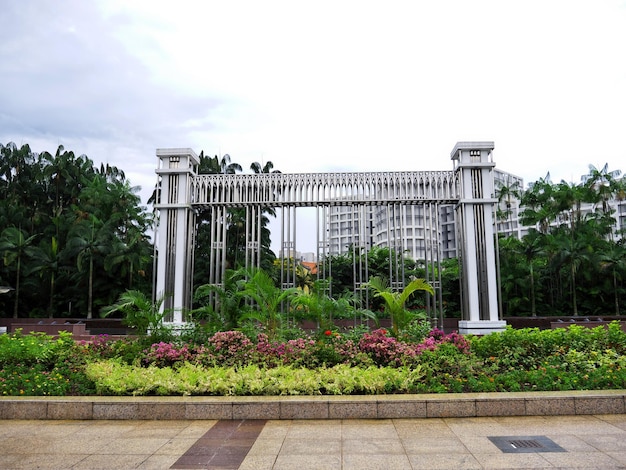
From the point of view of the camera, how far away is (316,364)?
7.65m

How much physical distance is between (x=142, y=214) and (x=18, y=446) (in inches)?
826

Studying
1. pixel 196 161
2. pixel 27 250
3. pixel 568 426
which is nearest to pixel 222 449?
pixel 568 426

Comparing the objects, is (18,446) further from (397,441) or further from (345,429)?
(397,441)

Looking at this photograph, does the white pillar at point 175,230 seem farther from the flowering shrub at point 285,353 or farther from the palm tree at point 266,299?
the flowering shrub at point 285,353

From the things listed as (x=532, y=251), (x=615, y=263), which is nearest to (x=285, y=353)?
(x=532, y=251)

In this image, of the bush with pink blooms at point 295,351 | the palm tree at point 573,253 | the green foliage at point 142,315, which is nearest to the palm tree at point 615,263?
the palm tree at point 573,253

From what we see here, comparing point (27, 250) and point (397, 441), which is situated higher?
point (27, 250)

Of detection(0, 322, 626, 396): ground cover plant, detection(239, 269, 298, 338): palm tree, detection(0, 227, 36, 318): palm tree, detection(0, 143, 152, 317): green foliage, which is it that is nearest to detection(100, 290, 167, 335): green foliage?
detection(0, 322, 626, 396): ground cover plant

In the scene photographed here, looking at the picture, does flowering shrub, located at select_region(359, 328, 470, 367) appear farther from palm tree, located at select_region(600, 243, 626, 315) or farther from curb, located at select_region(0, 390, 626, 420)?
palm tree, located at select_region(600, 243, 626, 315)

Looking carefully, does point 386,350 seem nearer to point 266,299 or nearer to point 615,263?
point 266,299

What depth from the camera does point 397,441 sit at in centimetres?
490

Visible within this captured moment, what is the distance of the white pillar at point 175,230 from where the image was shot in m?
13.9

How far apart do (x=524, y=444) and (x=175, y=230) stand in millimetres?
11210

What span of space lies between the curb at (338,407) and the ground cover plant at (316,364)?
0.54 m
